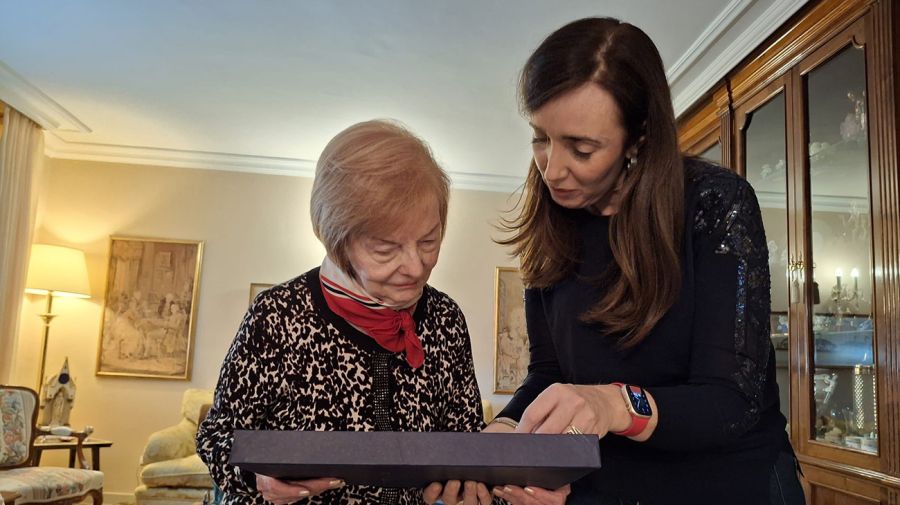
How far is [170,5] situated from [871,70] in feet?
11.3

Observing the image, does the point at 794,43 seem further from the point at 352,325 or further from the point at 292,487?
the point at 292,487

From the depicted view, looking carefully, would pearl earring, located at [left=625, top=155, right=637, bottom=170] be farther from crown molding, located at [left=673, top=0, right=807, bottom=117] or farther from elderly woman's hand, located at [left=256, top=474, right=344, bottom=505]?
crown molding, located at [left=673, top=0, right=807, bottom=117]

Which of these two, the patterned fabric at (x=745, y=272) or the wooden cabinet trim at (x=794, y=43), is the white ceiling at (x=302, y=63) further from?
the patterned fabric at (x=745, y=272)

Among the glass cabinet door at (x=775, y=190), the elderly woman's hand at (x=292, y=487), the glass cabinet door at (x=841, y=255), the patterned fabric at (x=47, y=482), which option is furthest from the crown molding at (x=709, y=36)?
the patterned fabric at (x=47, y=482)

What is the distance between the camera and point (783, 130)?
3684mm

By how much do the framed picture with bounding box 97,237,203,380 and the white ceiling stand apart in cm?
98

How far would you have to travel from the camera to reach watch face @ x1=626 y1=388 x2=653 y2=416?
995 millimetres

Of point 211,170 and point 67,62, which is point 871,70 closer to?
point 67,62

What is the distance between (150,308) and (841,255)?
5.68m

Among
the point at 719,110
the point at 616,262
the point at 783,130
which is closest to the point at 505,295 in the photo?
the point at 719,110

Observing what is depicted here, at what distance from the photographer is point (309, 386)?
4.03ft

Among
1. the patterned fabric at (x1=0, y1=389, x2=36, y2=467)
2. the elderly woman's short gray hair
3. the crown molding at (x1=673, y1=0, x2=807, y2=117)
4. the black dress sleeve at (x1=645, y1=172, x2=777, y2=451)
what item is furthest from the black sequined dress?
the patterned fabric at (x1=0, y1=389, x2=36, y2=467)

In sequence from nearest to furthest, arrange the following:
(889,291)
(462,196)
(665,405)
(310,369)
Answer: (665,405) → (310,369) → (889,291) → (462,196)

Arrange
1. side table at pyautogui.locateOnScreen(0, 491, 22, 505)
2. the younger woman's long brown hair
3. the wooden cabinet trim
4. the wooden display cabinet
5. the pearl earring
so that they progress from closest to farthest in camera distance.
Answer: the younger woman's long brown hair → the pearl earring → the wooden display cabinet → the wooden cabinet trim → side table at pyautogui.locateOnScreen(0, 491, 22, 505)
